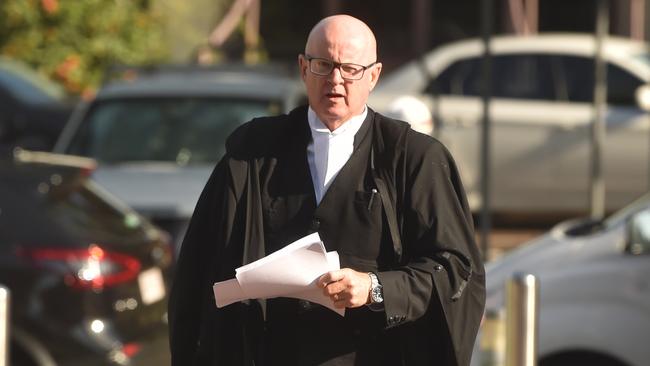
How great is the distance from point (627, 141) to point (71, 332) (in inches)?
321

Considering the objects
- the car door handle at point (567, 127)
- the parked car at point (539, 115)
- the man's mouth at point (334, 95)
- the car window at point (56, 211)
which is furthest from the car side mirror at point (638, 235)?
the car door handle at point (567, 127)

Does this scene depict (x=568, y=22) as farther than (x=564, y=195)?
Yes

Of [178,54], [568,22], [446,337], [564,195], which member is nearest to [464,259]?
[446,337]

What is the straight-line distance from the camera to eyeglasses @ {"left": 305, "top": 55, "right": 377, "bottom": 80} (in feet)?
14.2

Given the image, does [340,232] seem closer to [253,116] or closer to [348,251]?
[348,251]

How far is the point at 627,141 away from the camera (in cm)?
1482

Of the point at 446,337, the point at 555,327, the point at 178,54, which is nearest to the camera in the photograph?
the point at 446,337

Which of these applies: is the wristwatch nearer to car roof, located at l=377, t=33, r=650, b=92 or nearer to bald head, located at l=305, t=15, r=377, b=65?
bald head, located at l=305, t=15, r=377, b=65

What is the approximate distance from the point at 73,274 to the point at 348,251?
12.3 ft

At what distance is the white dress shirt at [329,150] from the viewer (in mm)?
4398

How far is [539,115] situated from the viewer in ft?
49.5

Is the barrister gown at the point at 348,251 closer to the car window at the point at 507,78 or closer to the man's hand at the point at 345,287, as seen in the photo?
the man's hand at the point at 345,287

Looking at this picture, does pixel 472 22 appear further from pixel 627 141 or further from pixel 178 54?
pixel 627 141

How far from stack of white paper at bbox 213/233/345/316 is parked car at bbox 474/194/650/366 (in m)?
3.05
